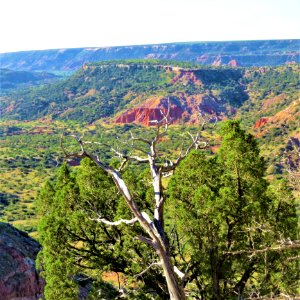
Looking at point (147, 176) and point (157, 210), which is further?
point (147, 176)

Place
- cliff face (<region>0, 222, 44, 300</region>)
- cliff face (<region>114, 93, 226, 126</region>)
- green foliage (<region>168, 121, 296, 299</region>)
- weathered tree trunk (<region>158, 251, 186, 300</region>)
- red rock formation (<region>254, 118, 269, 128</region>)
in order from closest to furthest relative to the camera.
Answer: weathered tree trunk (<region>158, 251, 186, 300</region>)
green foliage (<region>168, 121, 296, 299</region>)
cliff face (<region>0, 222, 44, 300</region>)
red rock formation (<region>254, 118, 269, 128</region>)
cliff face (<region>114, 93, 226, 126</region>)

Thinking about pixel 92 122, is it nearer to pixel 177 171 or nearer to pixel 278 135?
pixel 278 135

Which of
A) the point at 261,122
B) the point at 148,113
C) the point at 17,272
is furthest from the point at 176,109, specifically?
the point at 17,272

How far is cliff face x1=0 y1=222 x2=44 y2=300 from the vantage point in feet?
57.8

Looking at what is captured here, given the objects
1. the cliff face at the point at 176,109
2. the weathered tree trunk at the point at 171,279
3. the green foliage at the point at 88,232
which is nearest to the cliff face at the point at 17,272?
the green foliage at the point at 88,232

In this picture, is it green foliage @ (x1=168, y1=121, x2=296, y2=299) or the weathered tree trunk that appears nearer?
the weathered tree trunk

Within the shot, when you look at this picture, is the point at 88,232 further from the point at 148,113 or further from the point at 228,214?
the point at 148,113

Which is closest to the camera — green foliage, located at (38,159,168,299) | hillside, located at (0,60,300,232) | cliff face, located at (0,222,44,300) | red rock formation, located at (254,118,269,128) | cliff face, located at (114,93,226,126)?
green foliage, located at (38,159,168,299)

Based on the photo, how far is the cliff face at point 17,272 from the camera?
17.6 metres

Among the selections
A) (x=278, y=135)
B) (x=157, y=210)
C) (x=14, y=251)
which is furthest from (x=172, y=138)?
(x=157, y=210)

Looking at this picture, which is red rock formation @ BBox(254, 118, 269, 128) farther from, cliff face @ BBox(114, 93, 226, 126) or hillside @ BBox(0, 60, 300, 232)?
cliff face @ BBox(114, 93, 226, 126)

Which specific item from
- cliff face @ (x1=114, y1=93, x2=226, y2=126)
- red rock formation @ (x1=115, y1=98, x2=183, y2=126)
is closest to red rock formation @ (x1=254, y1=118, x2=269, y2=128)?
cliff face @ (x1=114, y1=93, x2=226, y2=126)

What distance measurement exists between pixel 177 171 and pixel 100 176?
3.02 metres

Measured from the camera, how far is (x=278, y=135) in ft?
365
